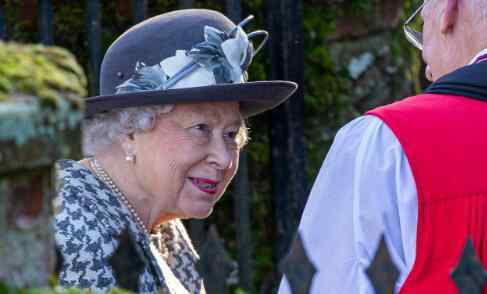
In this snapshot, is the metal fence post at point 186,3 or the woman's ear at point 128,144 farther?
the metal fence post at point 186,3

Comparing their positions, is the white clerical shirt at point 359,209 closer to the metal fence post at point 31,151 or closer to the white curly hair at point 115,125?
the white curly hair at point 115,125

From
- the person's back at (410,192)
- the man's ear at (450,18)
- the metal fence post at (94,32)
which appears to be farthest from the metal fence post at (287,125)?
the person's back at (410,192)

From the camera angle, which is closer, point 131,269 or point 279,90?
point 131,269

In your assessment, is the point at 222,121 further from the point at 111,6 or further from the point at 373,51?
the point at 373,51

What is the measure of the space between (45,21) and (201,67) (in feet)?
2.62

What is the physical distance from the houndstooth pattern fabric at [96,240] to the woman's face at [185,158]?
13cm

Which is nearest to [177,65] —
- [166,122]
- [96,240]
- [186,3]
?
[166,122]

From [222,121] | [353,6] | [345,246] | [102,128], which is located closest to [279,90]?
[222,121]

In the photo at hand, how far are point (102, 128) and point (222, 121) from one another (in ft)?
1.26

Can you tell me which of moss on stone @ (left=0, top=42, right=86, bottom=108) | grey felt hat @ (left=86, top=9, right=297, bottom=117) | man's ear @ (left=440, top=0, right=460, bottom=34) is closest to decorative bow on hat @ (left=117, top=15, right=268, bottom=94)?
grey felt hat @ (left=86, top=9, right=297, bottom=117)

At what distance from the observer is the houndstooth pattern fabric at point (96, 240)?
2.96m

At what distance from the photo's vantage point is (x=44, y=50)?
155 centimetres

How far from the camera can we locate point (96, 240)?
302cm

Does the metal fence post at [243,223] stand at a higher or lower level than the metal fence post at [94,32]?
lower
